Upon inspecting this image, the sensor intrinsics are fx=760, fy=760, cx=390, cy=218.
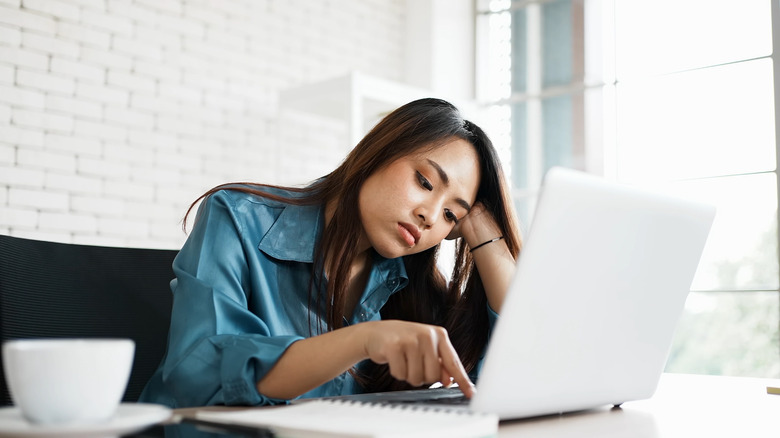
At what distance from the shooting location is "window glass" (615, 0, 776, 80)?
3756 millimetres

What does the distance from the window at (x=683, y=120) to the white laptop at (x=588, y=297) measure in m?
2.99

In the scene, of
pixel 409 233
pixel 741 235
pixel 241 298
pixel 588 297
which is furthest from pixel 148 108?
pixel 588 297

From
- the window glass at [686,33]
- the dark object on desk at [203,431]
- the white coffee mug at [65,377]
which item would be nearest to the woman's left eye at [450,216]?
the dark object on desk at [203,431]

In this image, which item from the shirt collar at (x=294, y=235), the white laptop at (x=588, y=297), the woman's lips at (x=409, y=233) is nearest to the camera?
the white laptop at (x=588, y=297)

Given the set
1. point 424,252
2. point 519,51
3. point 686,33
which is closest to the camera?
point 424,252

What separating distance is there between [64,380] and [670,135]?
12.7ft

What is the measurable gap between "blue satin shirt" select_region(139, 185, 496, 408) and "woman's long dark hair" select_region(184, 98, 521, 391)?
0.04 meters

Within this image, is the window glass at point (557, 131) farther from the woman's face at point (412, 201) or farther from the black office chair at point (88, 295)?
the black office chair at point (88, 295)

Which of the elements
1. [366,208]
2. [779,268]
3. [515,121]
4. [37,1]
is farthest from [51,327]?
[515,121]

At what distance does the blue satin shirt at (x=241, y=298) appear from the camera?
3.09ft

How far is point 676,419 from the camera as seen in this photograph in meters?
0.89

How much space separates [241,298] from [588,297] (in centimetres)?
55

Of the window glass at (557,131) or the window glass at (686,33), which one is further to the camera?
the window glass at (557,131)

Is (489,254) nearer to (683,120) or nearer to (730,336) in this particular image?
(730,336)
